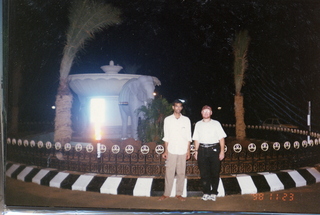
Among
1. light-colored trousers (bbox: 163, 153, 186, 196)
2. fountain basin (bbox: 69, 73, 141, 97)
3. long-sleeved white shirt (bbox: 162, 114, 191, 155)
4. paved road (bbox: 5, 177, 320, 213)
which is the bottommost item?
paved road (bbox: 5, 177, 320, 213)

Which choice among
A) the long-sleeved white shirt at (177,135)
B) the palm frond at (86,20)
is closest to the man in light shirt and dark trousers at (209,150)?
the long-sleeved white shirt at (177,135)

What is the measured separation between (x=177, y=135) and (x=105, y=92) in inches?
122

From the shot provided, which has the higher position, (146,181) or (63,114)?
(63,114)

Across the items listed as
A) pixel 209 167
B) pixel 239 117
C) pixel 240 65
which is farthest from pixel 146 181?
pixel 240 65

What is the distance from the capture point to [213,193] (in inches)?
154

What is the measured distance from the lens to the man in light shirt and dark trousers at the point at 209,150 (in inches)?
150

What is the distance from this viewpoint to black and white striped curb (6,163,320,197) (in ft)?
13.5

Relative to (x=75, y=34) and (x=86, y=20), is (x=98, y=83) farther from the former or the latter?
(x=86, y=20)

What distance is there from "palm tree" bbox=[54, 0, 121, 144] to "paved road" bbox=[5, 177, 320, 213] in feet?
6.00

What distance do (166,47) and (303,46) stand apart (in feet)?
18.1

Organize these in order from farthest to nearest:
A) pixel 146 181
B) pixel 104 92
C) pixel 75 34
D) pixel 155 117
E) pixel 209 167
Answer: pixel 104 92 < pixel 75 34 < pixel 155 117 < pixel 146 181 < pixel 209 167

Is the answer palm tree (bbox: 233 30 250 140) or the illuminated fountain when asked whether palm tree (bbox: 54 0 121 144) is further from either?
palm tree (bbox: 233 30 250 140)

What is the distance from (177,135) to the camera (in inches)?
151

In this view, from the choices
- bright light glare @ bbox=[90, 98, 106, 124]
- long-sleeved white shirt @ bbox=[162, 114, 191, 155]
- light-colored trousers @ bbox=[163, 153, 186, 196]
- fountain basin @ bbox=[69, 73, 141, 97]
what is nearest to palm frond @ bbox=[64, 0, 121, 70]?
fountain basin @ bbox=[69, 73, 141, 97]
